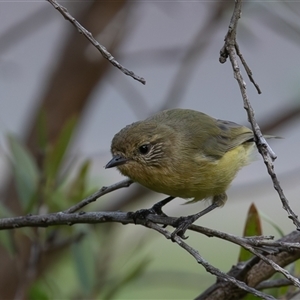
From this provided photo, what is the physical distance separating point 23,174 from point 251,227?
1.25 meters

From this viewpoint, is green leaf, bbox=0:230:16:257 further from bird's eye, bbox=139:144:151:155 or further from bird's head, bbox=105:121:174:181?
bird's eye, bbox=139:144:151:155

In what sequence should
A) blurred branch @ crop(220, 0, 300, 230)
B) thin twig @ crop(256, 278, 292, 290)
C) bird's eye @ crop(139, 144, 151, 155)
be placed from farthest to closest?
bird's eye @ crop(139, 144, 151, 155), thin twig @ crop(256, 278, 292, 290), blurred branch @ crop(220, 0, 300, 230)

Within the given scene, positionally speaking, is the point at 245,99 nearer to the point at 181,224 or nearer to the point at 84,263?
the point at 181,224

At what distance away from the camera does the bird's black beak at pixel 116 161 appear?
303cm

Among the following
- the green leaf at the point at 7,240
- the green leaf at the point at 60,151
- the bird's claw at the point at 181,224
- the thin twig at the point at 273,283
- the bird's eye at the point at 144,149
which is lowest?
the thin twig at the point at 273,283

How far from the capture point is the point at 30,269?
9.86ft

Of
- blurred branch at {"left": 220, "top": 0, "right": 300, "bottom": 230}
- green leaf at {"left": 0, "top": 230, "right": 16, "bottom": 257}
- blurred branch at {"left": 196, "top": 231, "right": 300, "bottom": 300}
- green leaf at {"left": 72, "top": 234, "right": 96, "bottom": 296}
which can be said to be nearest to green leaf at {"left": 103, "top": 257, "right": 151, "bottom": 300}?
green leaf at {"left": 72, "top": 234, "right": 96, "bottom": 296}

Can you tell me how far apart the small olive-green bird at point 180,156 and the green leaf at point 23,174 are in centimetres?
47

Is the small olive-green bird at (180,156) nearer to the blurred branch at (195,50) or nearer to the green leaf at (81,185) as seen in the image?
the green leaf at (81,185)

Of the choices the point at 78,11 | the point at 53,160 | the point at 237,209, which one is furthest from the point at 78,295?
the point at 237,209

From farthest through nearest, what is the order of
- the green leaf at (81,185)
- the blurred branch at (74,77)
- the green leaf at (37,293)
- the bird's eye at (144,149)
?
the blurred branch at (74,77) < the green leaf at (81,185) < the bird's eye at (144,149) < the green leaf at (37,293)

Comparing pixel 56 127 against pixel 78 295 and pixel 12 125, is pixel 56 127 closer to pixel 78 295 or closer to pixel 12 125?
pixel 78 295

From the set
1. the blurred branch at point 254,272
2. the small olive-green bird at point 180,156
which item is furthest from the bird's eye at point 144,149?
the blurred branch at point 254,272

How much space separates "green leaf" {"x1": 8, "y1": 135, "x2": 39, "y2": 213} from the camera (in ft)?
10.6
